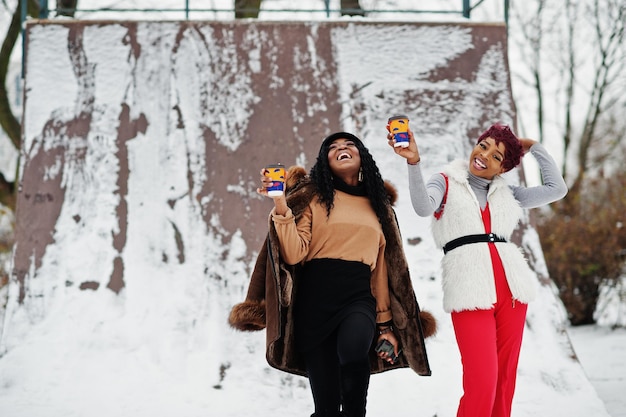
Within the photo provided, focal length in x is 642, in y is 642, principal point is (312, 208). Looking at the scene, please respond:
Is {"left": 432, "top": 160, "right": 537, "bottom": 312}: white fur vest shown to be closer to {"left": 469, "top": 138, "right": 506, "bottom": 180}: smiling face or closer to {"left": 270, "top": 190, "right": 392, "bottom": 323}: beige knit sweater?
{"left": 469, "top": 138, "right": 506, "bottom": 180}: smiling face

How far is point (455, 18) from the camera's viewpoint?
6.21m

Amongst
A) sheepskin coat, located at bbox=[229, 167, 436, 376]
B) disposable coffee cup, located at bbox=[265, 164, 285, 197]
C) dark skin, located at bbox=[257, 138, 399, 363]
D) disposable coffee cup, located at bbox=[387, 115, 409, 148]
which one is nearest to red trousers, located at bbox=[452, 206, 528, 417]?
sheepskin coat, located at bbox=[229, 167, 436, 376]

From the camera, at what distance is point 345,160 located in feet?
10.0

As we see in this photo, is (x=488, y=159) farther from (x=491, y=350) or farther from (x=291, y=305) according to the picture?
(x=291, y=305)

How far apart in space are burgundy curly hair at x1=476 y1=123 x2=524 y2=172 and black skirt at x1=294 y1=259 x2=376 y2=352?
3.02 feet

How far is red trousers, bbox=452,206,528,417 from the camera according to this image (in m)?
2.83

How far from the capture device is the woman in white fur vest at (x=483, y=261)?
9.46 feet

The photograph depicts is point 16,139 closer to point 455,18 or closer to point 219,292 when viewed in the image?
point 219,292

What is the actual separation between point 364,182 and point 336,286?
564 mm

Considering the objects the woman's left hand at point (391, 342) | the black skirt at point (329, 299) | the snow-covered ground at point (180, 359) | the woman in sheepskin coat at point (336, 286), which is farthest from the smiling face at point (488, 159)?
the snow-covered ground at point (180, 359)

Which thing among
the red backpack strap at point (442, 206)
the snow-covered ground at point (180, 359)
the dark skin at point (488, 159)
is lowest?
the snow-covered ground at point (180, 359)

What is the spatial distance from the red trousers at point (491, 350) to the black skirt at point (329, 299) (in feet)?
1.50

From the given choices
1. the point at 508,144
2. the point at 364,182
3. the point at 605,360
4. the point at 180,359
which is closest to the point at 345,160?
the point at 364,182

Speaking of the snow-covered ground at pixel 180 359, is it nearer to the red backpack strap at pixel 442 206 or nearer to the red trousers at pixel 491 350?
the red trousers at pixel 491 350
